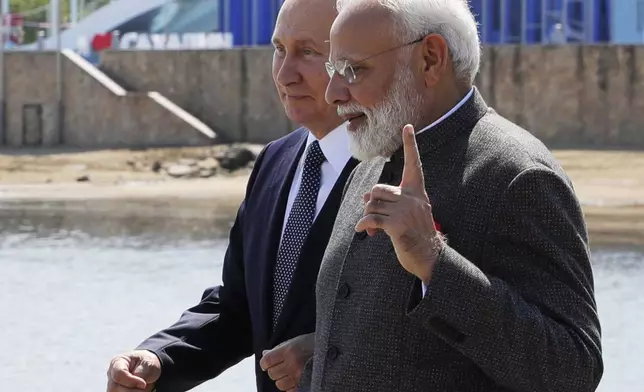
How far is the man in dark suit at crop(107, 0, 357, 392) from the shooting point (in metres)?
3.30

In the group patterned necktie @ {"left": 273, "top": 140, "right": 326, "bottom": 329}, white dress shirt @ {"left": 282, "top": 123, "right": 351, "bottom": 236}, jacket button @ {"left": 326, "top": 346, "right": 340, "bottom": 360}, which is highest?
white dress shirt @ {"left": 282, "top": 123, "right": 351, "bottom": 236}

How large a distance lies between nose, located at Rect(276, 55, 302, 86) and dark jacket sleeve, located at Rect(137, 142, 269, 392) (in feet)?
0.70

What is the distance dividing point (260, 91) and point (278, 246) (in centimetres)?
2551

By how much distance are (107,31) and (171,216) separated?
28787 mm

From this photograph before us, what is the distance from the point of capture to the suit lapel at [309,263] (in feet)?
10.8

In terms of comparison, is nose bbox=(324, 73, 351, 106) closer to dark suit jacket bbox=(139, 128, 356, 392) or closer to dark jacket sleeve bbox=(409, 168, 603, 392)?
dark jacket sleeve bbox=(409, 168, 603, 392)

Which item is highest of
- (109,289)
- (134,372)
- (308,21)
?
(308,21)

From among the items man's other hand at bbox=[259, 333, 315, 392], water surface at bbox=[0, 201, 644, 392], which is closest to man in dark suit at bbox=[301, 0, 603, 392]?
man's other hand at bbox=[259, 333, 315, 392]

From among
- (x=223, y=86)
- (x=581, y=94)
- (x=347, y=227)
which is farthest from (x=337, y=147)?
(x=223, y=86)

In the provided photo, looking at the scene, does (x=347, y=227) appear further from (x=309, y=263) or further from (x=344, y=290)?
(x=309, y=263)

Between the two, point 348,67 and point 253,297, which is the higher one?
point 348,67

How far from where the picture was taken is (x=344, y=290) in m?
2.70

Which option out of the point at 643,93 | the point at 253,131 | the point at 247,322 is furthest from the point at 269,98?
the point at 247,322

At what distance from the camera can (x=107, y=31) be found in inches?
1827
